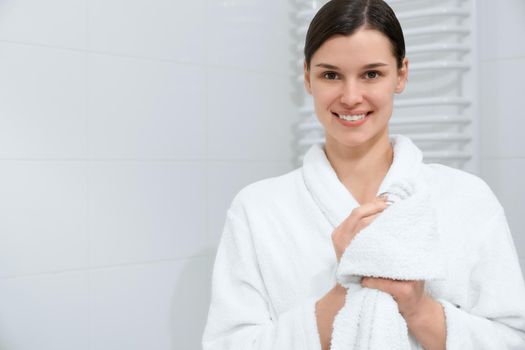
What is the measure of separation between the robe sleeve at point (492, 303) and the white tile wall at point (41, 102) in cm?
86

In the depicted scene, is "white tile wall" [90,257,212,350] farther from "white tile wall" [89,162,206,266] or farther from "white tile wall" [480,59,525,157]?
"white tile wall" [480,59,525,157]

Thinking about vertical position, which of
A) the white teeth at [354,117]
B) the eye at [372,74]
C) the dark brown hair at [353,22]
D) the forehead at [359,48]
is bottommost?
the white teeth at [354,117]

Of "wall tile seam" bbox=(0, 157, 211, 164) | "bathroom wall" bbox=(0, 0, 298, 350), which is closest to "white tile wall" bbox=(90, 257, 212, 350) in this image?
"bathroom wall" bbox=(0, 0, 298, 350)

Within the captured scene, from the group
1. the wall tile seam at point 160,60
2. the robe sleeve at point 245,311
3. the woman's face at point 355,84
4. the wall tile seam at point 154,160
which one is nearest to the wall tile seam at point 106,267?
the wall tile seam at point 154,160

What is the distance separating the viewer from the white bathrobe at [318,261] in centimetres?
112

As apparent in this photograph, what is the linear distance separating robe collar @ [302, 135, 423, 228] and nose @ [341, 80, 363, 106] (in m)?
0.16

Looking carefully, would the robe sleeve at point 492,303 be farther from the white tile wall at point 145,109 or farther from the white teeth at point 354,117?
the white tile wall at point 145,109

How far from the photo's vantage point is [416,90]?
173 centimetres

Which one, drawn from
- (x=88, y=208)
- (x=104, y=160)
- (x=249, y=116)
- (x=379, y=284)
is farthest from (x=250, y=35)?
(x=379, y=284)

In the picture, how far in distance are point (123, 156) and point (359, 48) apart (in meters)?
0.67

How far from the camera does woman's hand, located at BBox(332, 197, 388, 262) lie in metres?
1.00

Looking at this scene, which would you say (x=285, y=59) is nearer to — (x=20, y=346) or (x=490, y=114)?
(x=490, y=114)

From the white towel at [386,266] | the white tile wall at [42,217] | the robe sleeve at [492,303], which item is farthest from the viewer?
the white tile wall at [42,217]

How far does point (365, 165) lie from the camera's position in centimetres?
123
